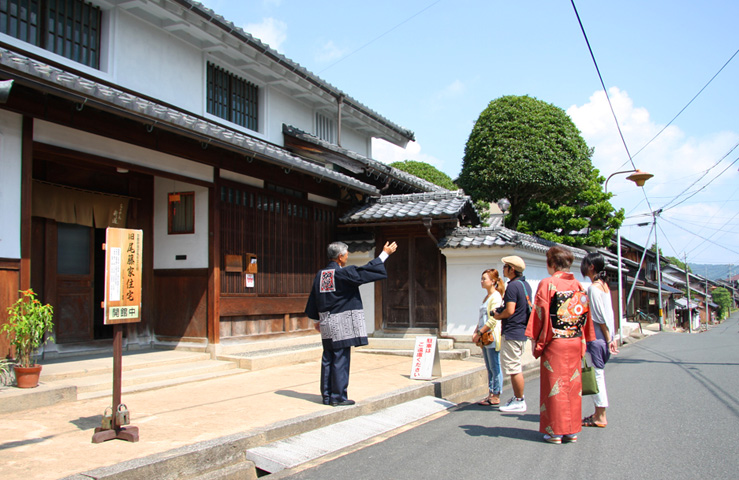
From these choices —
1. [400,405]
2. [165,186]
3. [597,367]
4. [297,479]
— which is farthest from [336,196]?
[297,479]

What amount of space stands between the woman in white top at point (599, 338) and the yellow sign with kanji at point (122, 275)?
507 cm

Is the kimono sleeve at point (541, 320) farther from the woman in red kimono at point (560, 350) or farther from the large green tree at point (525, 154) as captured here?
the large green tree at point (525, 154)

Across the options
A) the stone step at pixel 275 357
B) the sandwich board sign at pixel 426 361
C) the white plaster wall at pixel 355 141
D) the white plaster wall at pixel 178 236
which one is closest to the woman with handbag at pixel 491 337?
the sandwich board sign at pixel 426 361

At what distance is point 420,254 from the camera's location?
1389 centimetres

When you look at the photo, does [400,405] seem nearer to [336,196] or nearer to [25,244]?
[25,244]

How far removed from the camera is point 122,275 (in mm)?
5242

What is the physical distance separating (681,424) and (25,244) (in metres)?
8.57

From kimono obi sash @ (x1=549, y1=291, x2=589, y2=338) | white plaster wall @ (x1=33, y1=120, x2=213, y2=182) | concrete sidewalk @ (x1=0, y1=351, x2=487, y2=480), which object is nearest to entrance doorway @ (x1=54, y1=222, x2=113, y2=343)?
white plaster wall @ (x1=33, y1=120, x2=213, y2=182)

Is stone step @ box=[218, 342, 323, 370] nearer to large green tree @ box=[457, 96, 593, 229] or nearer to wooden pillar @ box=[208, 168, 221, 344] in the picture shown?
wooden pillar @ box=[208, 168, 221, 344]

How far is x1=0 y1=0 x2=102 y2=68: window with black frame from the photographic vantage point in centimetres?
805

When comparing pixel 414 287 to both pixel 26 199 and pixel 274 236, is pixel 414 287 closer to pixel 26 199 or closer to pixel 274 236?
pixel 274 236

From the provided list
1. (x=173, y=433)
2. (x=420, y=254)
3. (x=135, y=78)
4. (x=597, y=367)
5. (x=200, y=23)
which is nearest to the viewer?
(x=173, y=433)

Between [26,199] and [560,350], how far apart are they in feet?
22.0

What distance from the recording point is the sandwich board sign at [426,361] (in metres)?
9.04
